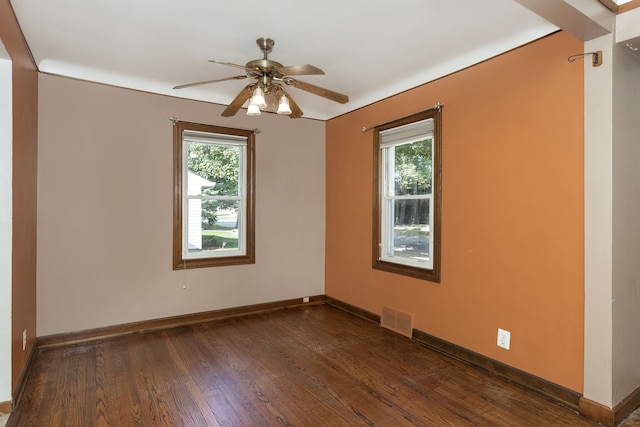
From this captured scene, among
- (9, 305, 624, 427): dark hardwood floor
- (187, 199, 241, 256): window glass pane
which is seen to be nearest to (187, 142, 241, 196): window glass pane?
(187, 199, 241, 256): window glass pane

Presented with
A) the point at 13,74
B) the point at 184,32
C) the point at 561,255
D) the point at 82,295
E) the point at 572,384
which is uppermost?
the point at 184,32

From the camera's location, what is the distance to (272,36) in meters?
2.70

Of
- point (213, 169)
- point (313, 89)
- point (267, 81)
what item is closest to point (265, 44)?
point (267, 81)

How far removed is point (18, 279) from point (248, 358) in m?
1.78

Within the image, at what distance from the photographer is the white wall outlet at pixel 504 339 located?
2.73 m

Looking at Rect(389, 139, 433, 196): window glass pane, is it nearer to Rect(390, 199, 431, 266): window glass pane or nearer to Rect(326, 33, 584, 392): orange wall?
Rect(390, 199, 431, 266): window glass pane

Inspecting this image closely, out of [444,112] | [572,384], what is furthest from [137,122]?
[572,384]

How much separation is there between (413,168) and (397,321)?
160 cm

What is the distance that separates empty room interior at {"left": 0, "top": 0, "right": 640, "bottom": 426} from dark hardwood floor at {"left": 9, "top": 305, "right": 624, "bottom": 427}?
0.02m

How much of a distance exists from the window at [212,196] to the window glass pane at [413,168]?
1746 mm

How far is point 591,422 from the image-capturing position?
2188 millimetres

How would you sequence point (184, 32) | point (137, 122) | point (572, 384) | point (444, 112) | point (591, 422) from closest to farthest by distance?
point (591, 422), point (572, 384), point (184, 32), point (444, 112), point (137, 122)

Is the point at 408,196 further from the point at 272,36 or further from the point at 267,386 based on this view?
the point at 267,386

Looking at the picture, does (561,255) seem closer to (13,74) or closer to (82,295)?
(13,74)
